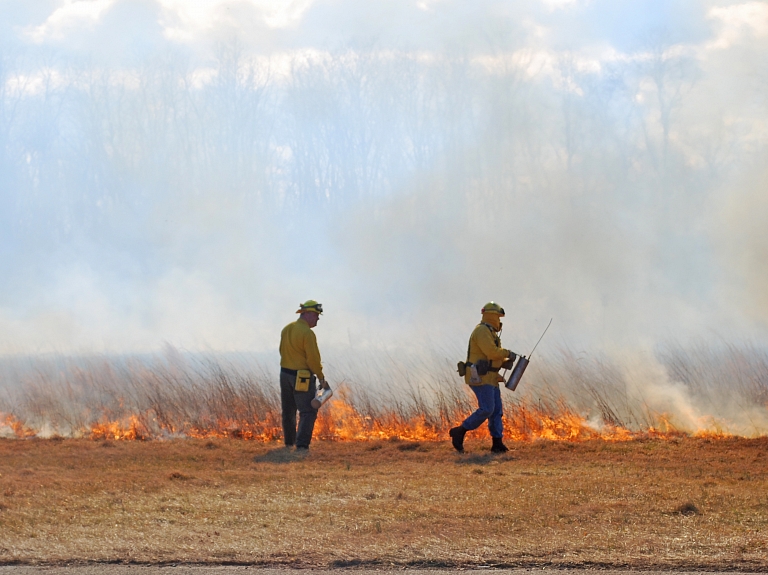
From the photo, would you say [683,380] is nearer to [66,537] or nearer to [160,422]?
[160,422]

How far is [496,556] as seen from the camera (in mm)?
5152

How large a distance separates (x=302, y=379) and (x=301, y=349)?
38 cm

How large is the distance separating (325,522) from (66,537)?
70.3 inches

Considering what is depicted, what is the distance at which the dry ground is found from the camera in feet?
17.3

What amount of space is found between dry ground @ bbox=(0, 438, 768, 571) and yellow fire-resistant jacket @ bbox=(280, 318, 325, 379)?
3.56 ft

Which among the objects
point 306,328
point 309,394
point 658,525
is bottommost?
point 658,525

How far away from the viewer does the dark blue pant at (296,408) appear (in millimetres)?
10414

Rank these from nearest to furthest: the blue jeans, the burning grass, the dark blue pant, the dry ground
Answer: the dry ground → the blue jeans → the dark blue pant → the burning grass

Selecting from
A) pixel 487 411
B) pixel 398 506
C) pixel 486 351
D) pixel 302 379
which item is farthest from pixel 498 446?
pixel 398 506

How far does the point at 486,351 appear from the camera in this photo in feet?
32.6

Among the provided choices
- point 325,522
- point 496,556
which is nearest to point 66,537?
point 325,522

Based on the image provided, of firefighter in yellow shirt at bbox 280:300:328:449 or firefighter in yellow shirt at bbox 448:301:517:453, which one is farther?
firefighter in yellow shirt at bbox 280:300:328:449

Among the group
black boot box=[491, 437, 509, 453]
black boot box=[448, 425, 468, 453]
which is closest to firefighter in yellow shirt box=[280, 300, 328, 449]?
black boot box=[448, 425, 468, 453]

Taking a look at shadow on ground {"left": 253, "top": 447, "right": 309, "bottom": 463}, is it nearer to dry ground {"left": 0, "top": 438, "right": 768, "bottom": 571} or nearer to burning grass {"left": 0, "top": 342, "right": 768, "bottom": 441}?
dry ground {"left": 0, "top": 438, "right": 768, "bottom": 571}
